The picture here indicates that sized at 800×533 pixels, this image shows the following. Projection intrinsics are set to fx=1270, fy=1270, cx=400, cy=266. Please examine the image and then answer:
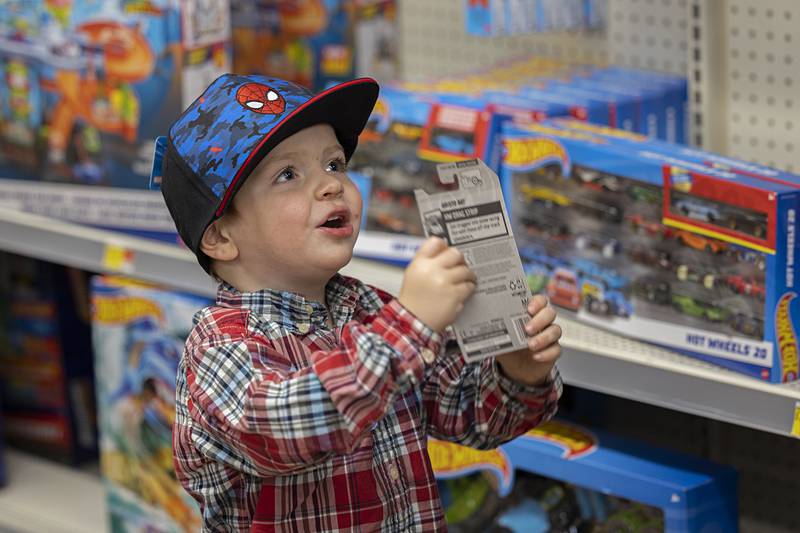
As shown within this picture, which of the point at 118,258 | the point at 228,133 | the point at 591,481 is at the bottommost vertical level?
the point at 591,481

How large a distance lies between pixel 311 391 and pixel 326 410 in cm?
2

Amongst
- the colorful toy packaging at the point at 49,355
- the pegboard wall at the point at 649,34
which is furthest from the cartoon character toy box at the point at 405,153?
the colorful toy packaging at the point at 49,355

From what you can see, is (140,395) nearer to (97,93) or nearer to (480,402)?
(97,93)

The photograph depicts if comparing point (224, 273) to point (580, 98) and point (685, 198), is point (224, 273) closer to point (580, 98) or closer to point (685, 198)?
point (685, 198)

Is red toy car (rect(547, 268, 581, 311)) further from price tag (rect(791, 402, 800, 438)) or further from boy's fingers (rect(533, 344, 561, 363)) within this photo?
boy's fingers (rect(533, 344, 561, 363))

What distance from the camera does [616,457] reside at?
72.5 inches

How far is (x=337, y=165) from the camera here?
1369mm

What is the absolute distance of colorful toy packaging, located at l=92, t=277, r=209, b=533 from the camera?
232cm

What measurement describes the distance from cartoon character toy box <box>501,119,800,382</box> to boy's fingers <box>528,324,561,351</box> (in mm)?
455

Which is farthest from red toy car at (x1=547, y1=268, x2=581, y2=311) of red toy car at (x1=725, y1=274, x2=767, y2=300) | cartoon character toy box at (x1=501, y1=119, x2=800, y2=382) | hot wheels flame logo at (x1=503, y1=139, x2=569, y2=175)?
red toy car at (x1=725, y1=274, x2=767, y2=300)

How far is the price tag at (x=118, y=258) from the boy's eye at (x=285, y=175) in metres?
1.05

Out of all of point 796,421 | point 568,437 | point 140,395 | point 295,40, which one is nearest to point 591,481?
point 568,437

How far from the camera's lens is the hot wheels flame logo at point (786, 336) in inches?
64.1

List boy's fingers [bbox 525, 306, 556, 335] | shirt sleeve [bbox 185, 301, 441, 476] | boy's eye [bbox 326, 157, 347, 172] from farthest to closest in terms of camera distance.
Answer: boy's eye [bbox 326, 157, 347, 172] → boy's fingers [bbox 525, 306, 556, 335] → shirt sleeve [bbox 185, 301, 441, 476]
